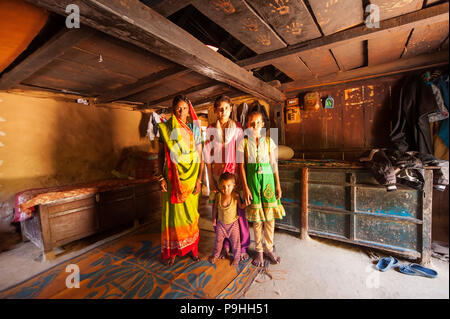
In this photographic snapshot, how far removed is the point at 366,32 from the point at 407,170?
1822 millimetres

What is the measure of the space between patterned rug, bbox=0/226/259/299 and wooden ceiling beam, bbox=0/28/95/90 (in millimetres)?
2712

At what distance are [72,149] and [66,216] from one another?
1866 mm

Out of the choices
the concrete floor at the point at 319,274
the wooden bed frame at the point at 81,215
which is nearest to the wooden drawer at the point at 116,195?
the wooden bed frame at the point at 81,215

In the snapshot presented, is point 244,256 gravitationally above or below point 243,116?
below

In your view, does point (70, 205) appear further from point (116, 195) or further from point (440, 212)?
point (440, 212)

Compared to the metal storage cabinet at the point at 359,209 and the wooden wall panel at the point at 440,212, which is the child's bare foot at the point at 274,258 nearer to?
the metal storage cabinet at the point at 359,209

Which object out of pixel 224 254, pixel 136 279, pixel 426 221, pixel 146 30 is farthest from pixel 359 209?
pixel 146 30

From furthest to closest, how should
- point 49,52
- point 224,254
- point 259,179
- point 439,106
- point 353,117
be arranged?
point 353,117, point 224,254, point 259,179, point 439,106, point 49,52

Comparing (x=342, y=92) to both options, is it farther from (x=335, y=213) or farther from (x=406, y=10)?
(x=335, y=213)

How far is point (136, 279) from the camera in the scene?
7.48ft

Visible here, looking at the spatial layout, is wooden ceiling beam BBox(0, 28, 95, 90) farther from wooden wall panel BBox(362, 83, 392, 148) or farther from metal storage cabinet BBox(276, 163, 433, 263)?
wooden wall panel BBox(362, 83, 392, 148)

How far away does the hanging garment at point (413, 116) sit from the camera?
2.68m

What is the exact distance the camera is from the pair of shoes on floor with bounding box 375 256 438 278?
2217 millimetres

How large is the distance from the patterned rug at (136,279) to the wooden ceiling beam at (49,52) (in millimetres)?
2712
